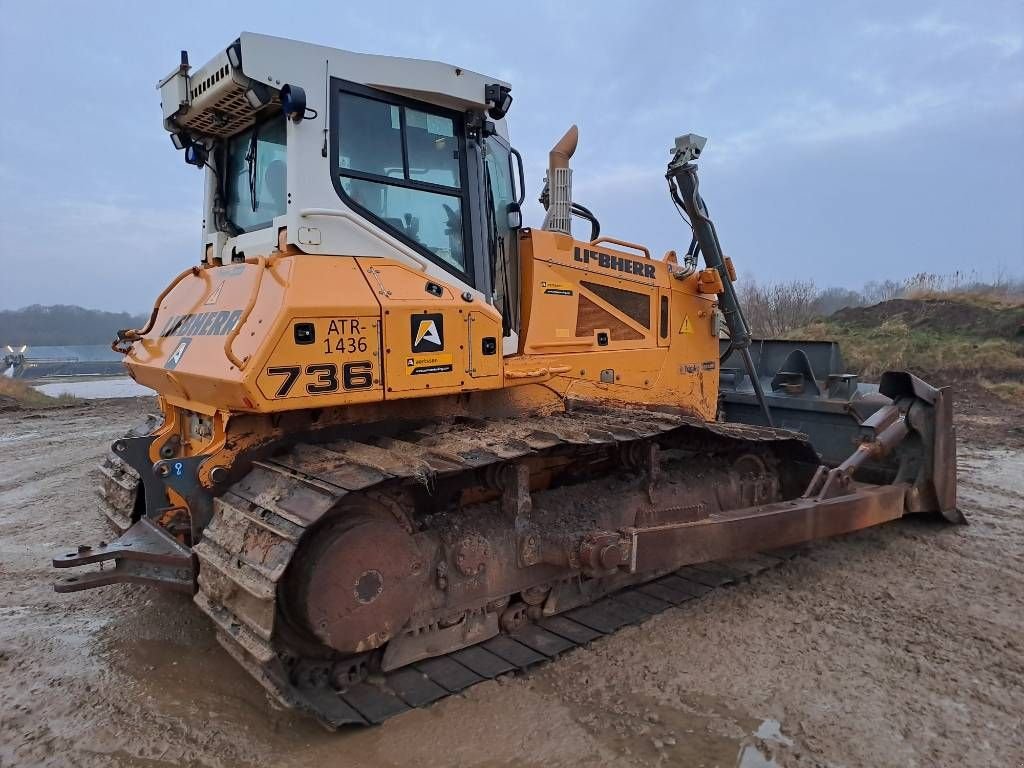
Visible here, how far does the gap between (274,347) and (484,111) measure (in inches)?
75.4

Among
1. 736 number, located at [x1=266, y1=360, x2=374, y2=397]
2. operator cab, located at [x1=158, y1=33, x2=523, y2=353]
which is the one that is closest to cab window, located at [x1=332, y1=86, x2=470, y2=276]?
operator cab, located at [x1=158, y1=33, x2=523, y2=353]

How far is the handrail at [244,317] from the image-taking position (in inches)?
121

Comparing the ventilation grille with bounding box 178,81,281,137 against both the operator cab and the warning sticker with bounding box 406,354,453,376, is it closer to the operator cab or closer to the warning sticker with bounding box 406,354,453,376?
the operator cab

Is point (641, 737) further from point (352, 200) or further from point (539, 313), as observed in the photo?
point (352, 200)

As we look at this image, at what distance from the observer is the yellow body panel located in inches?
124

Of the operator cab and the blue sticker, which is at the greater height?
the operator cab

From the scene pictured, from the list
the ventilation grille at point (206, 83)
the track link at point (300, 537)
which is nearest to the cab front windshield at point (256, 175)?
the ventilation grille at point (206, 83)

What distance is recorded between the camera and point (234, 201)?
14.4 feet

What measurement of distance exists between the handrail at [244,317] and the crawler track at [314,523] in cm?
53

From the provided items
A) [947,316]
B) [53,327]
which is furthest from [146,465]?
[53,327]

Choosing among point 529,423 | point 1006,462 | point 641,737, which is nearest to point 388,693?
point 641,737

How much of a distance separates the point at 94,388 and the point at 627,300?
21263 mm

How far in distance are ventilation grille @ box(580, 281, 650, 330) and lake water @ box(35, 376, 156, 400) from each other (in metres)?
16.2

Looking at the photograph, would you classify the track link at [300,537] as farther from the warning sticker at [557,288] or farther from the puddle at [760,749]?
the puddle at [760,749]
